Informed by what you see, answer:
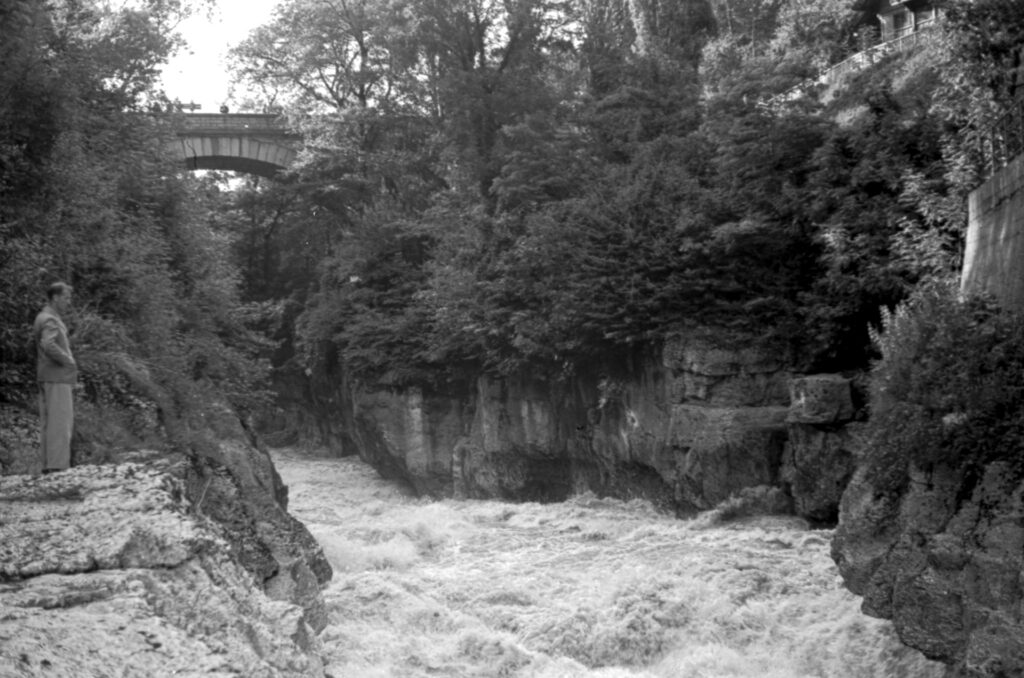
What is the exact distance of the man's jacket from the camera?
9562 millimetres

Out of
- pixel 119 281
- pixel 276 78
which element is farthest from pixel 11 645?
pixel 276 78

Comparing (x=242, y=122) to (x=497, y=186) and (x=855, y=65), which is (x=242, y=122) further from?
(x=855, y=65)

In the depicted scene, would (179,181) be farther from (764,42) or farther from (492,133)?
(764,42)

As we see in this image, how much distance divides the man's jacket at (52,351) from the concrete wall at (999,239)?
9156 millimetres

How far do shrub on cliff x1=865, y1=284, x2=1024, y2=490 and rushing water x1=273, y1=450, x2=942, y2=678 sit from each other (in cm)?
191

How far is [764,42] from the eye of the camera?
1342 inches

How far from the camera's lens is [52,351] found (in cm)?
955

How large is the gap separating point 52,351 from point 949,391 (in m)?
8.23

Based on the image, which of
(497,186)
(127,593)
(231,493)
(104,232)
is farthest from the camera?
(497,186)

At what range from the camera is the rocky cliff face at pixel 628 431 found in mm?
20688

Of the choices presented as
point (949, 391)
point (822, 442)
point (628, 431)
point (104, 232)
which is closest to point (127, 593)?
point (949, 391)

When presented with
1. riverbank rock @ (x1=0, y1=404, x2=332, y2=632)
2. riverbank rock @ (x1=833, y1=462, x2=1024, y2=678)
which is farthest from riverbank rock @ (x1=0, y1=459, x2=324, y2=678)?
riverbank rock @ (x1=833, y1=462, x2=1024, y2=678)

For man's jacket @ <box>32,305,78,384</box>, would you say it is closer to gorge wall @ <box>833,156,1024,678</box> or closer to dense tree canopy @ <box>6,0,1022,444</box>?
dense tree canopy @ <box>6,0,1022,444</box>

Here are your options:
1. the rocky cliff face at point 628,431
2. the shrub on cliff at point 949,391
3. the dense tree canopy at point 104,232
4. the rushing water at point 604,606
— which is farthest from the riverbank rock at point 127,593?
the rocky cliff face at point 628,431
